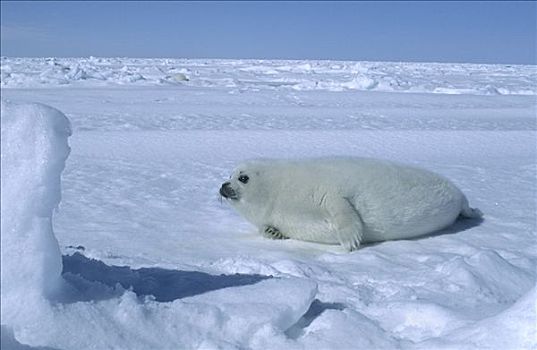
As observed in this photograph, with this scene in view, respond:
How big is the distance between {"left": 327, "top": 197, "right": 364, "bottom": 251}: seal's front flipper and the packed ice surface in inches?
2.8

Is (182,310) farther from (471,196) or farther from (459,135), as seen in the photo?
(459,135)

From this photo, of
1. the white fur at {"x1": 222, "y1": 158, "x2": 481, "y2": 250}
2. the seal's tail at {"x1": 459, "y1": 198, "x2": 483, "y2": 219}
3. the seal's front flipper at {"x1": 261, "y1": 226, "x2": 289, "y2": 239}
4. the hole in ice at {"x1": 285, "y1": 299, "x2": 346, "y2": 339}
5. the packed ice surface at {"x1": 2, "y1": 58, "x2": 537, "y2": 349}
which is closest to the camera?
the packed ice surface at {"x1": 2, "y1": 58, "x2": 537, "y2": 349}

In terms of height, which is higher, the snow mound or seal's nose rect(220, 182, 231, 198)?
the snow mound

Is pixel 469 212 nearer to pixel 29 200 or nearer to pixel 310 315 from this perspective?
pixel 310 315

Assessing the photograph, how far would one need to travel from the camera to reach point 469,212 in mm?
3219

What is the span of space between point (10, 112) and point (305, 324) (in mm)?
940

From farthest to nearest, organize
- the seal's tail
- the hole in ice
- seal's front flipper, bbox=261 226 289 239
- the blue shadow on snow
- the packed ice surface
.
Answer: the seal's tail < seal's front flipper, bbox=261 226 289 239 < the blue shadow on snow < the hole in ice < the packed ice surface

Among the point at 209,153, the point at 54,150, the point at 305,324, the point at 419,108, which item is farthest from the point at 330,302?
the point at 419,108

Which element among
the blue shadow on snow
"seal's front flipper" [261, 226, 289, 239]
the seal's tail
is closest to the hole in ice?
the blue shadow on snow

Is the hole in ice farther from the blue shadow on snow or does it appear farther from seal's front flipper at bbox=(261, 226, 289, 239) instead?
seal's front flipper at bbox=(261, 226, 289, 239)

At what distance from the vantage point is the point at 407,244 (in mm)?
2826

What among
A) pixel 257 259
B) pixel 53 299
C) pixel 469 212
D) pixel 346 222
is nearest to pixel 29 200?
pixel 53 299

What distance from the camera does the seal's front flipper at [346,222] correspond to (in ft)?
8.82

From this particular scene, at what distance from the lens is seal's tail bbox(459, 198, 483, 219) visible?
3167 mm
